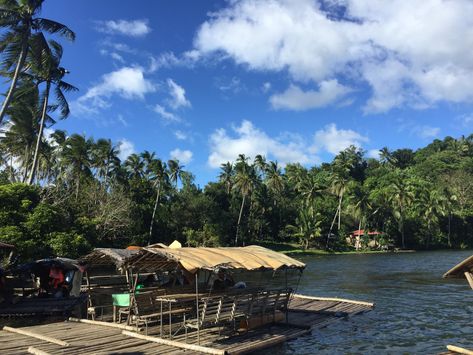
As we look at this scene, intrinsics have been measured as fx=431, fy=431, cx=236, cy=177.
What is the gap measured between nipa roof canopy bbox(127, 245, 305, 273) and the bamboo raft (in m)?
2.06

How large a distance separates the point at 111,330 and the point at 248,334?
4.26 metres

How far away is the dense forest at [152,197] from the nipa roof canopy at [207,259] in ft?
62.5

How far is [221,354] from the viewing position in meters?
10.9

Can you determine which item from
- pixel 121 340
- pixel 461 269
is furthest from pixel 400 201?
pixel 121 340

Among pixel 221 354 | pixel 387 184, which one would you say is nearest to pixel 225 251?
pixel 221 354

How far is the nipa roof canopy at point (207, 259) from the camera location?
12070mm

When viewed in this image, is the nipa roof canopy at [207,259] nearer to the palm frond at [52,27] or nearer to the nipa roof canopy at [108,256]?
the nipa roof canopy at [108,256]

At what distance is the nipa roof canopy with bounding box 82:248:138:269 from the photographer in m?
13.2

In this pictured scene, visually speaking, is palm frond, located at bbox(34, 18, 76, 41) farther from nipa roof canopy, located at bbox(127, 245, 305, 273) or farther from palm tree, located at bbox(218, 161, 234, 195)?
palm tree, located at bbox(218, 161, 234, 195)

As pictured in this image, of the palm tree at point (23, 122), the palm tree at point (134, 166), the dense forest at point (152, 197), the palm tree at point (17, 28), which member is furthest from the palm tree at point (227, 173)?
the palm tree at point (17, 28)

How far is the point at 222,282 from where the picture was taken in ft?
52.4

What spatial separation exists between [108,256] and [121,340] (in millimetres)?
3215

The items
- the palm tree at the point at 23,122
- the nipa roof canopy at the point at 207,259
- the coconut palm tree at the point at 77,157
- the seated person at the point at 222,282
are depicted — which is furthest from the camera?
the coconut palm tree at the point at 77,157

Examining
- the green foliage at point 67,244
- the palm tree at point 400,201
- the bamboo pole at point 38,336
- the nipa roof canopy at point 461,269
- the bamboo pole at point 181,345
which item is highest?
the palm tree at point 400,201
